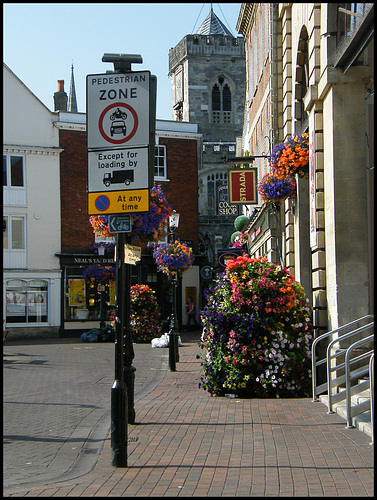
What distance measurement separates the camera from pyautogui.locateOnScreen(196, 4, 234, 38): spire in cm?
7912

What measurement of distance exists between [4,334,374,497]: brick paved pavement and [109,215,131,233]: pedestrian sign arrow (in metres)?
2.36

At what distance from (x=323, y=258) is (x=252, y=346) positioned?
1.97m

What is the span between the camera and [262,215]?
23.8 metres

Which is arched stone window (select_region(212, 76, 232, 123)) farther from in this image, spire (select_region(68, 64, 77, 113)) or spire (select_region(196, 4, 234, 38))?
spire (select_region(68, 64, 77, 113))

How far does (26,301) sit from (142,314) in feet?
30.6

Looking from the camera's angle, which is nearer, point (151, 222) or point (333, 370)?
point (333, 370)

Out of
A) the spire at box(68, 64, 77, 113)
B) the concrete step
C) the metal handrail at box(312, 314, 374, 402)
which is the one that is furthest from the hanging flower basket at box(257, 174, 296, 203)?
the spire at box(68, 64, 77, 113)

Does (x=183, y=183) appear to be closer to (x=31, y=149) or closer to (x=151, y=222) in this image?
(x=31, y=149)

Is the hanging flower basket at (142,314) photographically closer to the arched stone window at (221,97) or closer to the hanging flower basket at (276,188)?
the hanging flower basket at (276,188)

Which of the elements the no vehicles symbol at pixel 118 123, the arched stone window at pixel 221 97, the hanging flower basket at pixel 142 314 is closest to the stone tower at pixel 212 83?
the arched stone window at pixel 221 97

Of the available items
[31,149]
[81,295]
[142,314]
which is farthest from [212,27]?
[142,314]

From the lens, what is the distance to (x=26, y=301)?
33094mm

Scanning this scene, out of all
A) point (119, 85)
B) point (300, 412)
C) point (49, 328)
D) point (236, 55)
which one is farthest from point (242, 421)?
point (236, 55)

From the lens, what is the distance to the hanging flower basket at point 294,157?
13.4 m
